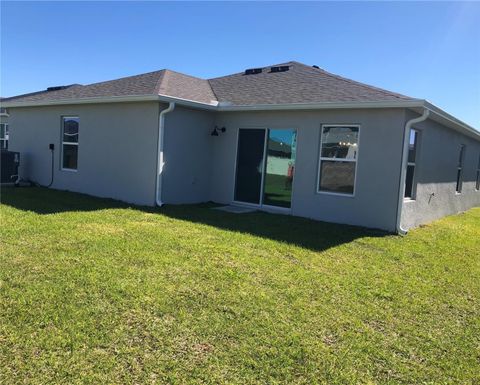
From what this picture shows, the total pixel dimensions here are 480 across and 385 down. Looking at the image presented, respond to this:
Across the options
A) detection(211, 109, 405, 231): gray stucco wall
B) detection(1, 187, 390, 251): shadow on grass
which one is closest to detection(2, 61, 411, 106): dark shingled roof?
detection(211, 109, 405, 231): gray stucco wall

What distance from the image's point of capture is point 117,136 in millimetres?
10969

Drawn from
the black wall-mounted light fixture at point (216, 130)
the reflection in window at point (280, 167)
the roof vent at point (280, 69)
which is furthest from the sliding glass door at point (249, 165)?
the roof vent at point (280, 69)

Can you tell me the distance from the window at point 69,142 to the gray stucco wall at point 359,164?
5.07 m

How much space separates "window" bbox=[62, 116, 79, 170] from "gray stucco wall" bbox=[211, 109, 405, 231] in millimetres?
5073

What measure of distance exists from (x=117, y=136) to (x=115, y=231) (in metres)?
4.80

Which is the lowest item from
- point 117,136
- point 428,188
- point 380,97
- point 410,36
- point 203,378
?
point 203,378

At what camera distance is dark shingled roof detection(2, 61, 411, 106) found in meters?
9.77

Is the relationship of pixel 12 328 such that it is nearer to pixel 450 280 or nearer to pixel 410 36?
pixel 450 280

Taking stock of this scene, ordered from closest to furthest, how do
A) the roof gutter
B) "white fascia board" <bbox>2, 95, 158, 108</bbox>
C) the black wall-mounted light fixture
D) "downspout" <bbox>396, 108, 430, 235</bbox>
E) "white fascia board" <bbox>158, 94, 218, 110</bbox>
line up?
1. the roof gutter
2. "downspout" <bbox>396, 108, 430, 235</bbox>
3. "white fascia board" <bbox>158, 94, 218, 110</bbox>
4. "white fascia board" <bbox>2, 95, 158, 108</bbox>
5. the black wall-mounted light fixture

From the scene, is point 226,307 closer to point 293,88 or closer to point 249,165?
point 249,165

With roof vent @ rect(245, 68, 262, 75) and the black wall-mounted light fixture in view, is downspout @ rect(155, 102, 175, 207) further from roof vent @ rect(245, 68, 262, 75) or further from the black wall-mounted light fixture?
roof vent @ rect(245, 68, 262, 75)

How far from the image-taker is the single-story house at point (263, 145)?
8.85 metres

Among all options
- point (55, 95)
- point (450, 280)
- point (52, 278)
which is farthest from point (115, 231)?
point (55, 95)

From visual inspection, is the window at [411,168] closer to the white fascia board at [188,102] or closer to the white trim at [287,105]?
the white trim at [287,105]
